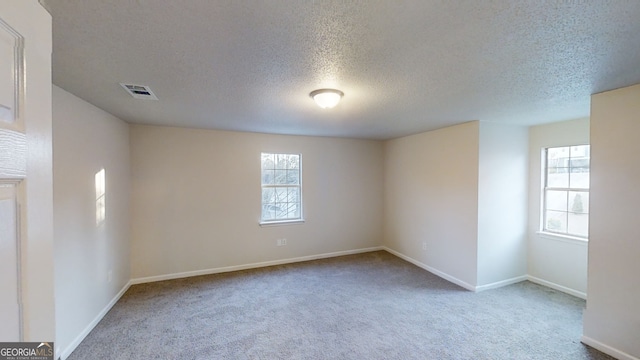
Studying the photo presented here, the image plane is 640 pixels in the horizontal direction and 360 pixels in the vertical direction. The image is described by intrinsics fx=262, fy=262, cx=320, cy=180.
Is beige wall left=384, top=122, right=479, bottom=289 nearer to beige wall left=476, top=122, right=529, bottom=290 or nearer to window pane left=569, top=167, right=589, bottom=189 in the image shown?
beige wall left=476, top=122, right=529, bottom=290

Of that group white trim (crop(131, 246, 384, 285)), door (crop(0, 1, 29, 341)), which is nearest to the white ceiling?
door (crop(0, 1, 29, 341))

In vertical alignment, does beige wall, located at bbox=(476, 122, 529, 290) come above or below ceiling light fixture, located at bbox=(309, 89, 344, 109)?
below

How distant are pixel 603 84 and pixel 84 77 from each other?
4174mm

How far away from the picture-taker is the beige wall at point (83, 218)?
7.25ft

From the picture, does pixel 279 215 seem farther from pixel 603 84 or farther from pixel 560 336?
pixel 603 84

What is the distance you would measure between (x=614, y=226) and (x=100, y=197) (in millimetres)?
5042

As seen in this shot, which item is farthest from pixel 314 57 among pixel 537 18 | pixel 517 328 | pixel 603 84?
pixel 517 328

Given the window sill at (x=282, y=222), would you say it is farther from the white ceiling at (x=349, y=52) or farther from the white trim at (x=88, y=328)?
the white ceiling at (x=349, y=52)

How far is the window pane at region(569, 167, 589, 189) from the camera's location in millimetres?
3379

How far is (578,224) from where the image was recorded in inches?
136

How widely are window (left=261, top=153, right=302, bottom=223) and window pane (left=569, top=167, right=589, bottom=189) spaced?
13.1ft

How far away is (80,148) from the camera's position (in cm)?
250

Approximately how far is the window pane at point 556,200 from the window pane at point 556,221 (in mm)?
68

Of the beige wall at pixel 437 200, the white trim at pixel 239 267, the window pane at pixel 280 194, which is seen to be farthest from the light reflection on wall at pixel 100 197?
the beige wall at pixel 437 200
